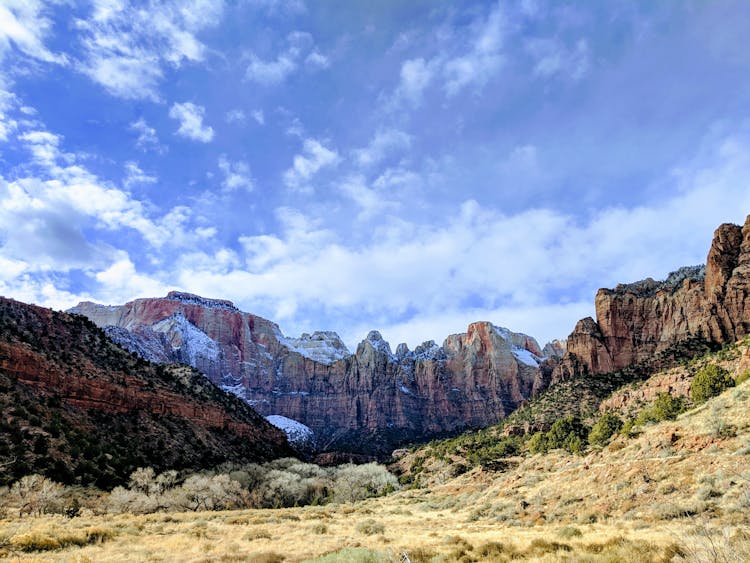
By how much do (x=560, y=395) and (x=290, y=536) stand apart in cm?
7629

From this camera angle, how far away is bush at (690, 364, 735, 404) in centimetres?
4219

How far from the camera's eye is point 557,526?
755 inches

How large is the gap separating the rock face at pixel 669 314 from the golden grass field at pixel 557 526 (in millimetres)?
68303

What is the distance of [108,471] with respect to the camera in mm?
44219

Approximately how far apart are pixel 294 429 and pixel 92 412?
12391 centimetres

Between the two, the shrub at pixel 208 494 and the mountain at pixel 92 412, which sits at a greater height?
the mountain at pixel 92 412

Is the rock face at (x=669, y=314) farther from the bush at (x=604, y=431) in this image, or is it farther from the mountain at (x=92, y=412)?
the mountain at (x=92, y=412)

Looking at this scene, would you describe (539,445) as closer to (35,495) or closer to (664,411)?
(664,411)

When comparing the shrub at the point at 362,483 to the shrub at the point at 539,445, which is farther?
the shrub at the point at 362,483

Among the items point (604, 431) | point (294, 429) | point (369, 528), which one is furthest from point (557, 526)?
point (294, 429)

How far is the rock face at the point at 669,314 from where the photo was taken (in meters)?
82.7

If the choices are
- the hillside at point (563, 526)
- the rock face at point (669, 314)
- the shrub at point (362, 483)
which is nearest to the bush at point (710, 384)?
the hillside at point (563, 526)

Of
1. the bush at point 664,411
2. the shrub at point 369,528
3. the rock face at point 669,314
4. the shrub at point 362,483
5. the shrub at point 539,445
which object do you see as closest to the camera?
the shrub at point 369,528

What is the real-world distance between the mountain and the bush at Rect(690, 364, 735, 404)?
2369 inches
